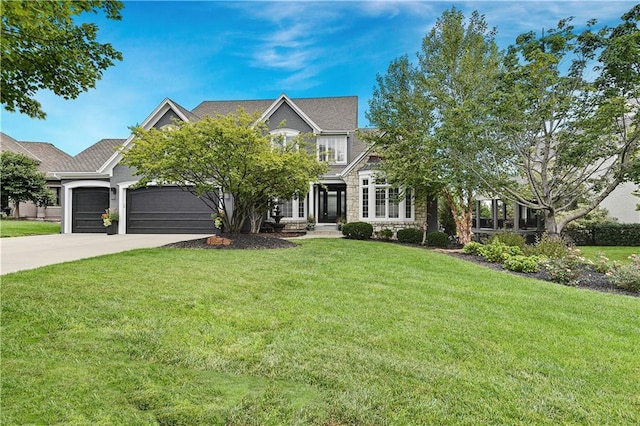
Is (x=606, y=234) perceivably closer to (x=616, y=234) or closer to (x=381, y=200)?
(x=616, y=234)

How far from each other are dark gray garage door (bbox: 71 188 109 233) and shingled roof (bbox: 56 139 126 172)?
3.73 feet

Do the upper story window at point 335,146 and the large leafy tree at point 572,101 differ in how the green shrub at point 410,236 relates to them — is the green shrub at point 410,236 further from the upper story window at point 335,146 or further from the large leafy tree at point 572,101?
the upper story window at point 335,146

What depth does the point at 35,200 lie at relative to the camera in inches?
933

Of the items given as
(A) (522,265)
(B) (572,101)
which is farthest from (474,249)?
(B) (572,101)

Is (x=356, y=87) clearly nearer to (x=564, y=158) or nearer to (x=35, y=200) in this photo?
(x=564, y=158)

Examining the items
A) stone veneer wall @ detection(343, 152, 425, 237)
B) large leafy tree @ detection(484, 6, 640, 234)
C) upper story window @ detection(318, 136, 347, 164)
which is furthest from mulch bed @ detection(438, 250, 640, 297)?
upper story window @ detection(318, 136, 347, 164)

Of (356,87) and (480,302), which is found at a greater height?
(356,87)

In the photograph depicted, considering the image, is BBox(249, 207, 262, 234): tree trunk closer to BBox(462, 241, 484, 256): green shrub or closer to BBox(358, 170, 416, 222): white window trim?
BBox(358, 170, 416, 222): white window trim

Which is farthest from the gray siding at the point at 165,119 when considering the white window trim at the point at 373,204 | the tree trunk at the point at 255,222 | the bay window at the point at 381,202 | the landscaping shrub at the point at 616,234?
the landscaping shrub at the point at 616,234

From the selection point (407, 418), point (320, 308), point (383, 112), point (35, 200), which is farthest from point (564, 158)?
point (35, 200)

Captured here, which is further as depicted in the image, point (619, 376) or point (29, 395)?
point (619, 376)

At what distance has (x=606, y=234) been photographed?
54.6 ft

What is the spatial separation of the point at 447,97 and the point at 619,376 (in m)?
11.8

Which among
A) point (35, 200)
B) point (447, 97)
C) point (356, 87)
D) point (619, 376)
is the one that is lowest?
point (619, 376)
